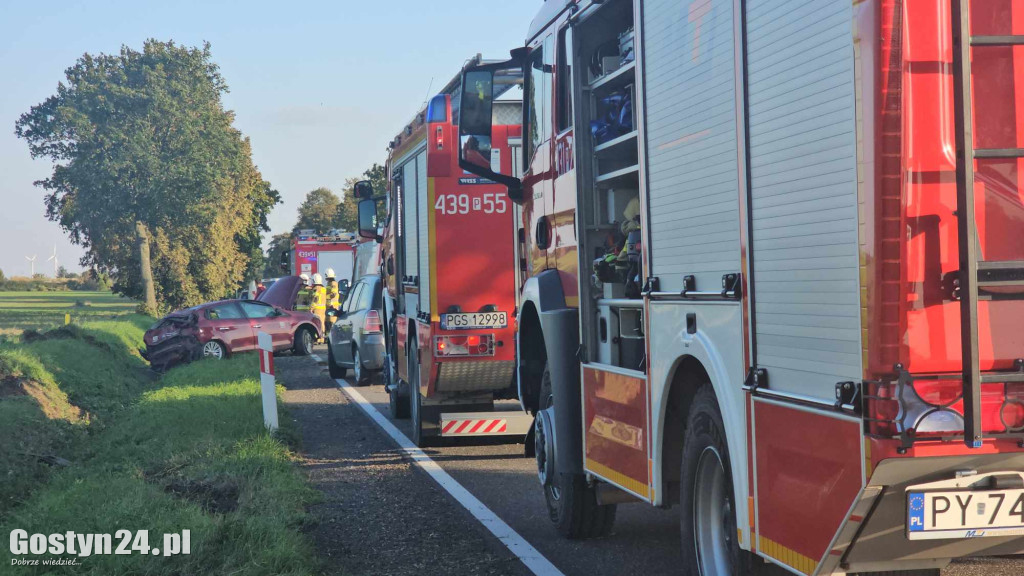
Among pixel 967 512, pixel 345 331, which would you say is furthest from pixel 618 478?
pixel 345 331

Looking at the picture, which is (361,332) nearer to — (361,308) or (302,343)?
(361,308)

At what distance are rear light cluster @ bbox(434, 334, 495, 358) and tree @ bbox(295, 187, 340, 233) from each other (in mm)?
90445

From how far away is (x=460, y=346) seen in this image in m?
11.4

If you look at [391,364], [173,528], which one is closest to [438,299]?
[391,364]

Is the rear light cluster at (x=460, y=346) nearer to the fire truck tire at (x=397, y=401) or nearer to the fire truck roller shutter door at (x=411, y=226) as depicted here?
the fire truck roller shutter door at (x=411, y=226)

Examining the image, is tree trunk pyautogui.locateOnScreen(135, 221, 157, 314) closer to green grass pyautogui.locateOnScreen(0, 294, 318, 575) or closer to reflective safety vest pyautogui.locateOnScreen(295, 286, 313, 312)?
reflective safety vest pyautogui.locateOnScreen(295, 286, 313, 312)

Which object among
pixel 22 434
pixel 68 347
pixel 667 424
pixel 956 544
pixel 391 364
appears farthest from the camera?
pixel 68 347

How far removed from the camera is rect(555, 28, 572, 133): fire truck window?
7.26 meters

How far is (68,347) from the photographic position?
70.9 ft

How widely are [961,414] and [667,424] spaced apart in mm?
2193

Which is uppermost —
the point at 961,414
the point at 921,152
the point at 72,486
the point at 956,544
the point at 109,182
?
the point at 109,182

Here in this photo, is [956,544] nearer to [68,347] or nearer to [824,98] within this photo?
[824,98]

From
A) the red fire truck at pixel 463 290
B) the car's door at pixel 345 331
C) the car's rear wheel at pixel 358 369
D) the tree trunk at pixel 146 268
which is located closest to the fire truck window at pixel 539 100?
the red fire truck at pixel 463 290

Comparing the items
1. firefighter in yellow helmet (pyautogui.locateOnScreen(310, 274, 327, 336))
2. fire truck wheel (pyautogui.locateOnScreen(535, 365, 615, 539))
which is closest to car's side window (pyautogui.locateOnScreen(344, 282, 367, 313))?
firefighter in yellow helmet (pyautogui.locateOnScreen(310, 274, 327, 336))
